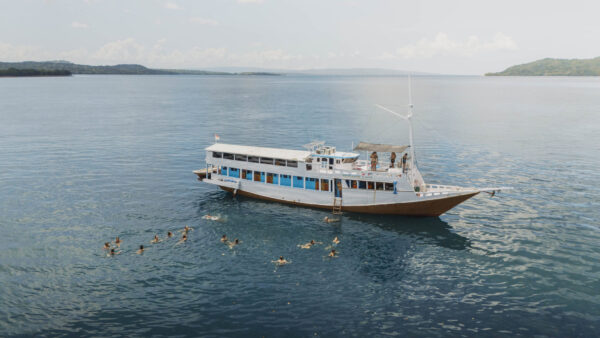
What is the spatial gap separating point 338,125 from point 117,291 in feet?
330

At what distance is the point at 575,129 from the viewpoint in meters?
120

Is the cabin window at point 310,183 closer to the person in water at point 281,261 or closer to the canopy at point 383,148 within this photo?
the canopy at point 383,148

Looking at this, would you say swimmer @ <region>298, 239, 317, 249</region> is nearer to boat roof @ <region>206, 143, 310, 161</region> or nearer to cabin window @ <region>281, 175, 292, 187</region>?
cabin window @ <region>281, 175, 292, 187</region>

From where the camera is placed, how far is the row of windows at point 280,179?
54.5 metres

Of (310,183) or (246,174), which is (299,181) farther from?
(246,174)

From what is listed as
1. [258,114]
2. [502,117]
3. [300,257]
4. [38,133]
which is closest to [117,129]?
[38,133]

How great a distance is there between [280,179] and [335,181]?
7.65 metres

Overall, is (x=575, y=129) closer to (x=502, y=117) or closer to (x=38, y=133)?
(x=502, y=117)

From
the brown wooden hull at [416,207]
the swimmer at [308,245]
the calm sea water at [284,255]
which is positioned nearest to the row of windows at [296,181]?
the brown wooden hull at [416,207]

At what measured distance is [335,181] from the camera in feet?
177

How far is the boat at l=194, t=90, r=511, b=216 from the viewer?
5072 cm

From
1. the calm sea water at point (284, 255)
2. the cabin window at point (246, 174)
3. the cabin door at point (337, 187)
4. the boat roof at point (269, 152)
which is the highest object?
the boat roof at point (269, 152)

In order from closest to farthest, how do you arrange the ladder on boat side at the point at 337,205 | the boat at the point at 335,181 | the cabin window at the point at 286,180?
the boat at the point at 335,181, the ladder on boat side at the point at 337,205, the cabin window at the point at 286,180

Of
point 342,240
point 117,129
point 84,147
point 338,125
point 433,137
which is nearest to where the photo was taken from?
point 342,240
